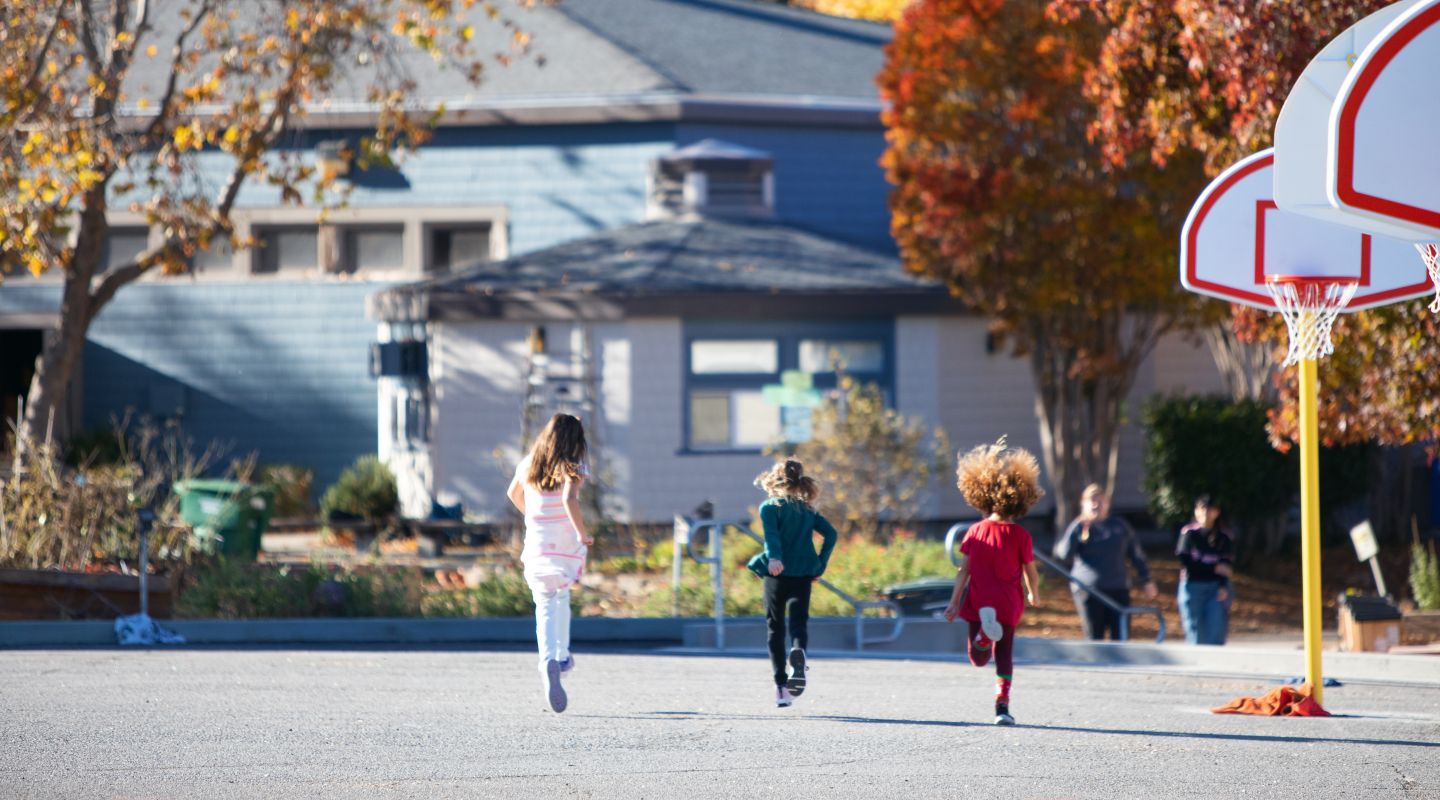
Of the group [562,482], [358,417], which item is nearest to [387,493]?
[358,417]

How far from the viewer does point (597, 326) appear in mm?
19578

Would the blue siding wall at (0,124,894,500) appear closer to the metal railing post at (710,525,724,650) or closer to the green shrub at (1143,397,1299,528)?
the green shrub at (1143,397,1299,528)

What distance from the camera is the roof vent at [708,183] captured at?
22.1m

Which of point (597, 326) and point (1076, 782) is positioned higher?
point (597, 326)

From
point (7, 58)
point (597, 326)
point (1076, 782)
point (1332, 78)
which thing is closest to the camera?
point (1076, 782)

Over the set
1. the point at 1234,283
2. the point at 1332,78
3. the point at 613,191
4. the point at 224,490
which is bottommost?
the point at 224,490

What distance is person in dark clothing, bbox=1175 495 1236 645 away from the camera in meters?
13.0

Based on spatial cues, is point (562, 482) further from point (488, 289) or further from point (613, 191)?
point (613, 191)

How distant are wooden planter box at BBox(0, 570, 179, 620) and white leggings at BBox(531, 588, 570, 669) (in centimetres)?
508

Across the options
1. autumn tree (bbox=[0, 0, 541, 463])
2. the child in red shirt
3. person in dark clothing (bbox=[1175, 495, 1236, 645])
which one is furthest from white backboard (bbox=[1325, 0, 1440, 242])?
autumn tree (bbox=[0, 0, 541, 463])

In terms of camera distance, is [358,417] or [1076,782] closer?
[1076,782]

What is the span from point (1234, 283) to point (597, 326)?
10278 mm

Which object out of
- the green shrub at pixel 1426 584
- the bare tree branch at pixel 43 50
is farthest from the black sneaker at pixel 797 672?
the bare tree branch at pixel 43 50

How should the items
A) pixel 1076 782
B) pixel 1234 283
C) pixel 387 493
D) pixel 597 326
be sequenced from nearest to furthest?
A: 1. pixel 1076 782
2. pixel 1234 283
3. pixel 597 326
4. pixel 387 493
